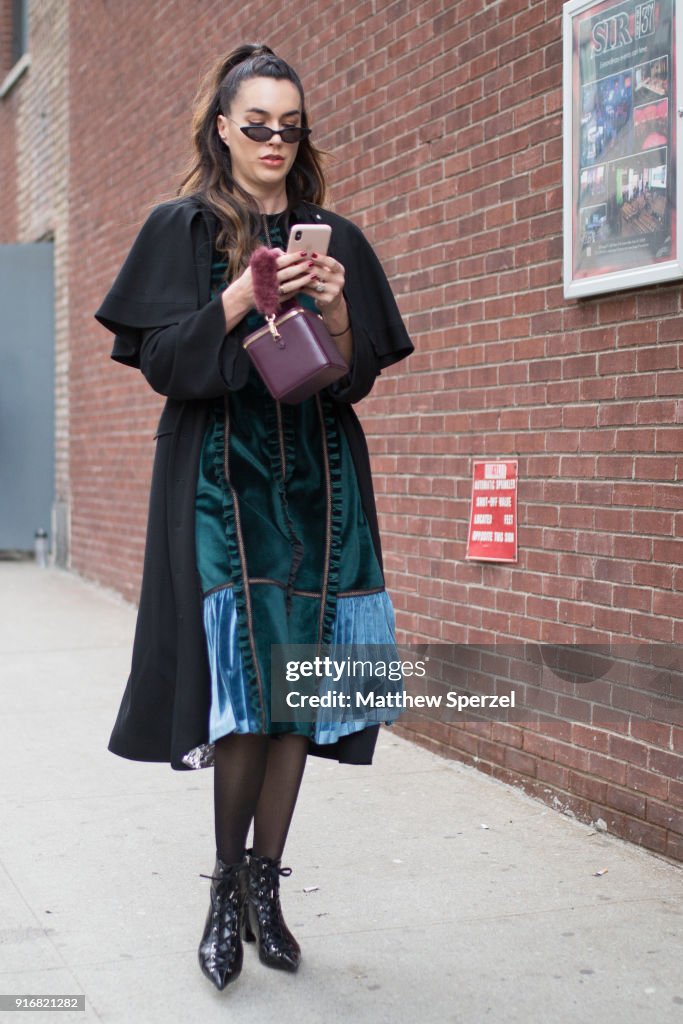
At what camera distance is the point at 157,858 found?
13.4 ft

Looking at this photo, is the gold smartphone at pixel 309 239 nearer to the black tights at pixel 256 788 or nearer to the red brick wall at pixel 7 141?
the black tights at pixel 256 788

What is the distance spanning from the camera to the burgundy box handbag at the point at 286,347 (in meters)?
2.92

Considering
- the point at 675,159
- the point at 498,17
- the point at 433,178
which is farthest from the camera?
the point at 433,178

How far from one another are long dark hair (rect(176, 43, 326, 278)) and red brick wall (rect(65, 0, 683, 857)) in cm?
126

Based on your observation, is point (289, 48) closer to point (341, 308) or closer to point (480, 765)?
point (480, 765)

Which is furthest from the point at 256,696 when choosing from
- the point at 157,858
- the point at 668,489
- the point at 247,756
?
the point at 668,489

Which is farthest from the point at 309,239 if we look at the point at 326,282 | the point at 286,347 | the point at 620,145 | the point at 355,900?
the point at 355,900

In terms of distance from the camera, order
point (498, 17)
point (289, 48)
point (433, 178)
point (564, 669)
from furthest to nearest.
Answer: point (289, 48), point (433, 178), point (498, 17), point (564, 669)

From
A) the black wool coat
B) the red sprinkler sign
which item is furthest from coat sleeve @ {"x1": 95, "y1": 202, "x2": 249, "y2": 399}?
the red sprinkler sign

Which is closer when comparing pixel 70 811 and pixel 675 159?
pixel 675 159

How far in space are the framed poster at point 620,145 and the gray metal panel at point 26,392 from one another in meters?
8.37

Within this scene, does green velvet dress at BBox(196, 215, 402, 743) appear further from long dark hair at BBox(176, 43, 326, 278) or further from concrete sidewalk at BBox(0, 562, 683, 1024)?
concrete sidewalk at BBox(0, 562, 683, 1024)

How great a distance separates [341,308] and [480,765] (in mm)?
2464

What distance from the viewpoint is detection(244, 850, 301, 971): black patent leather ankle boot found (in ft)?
10.4
